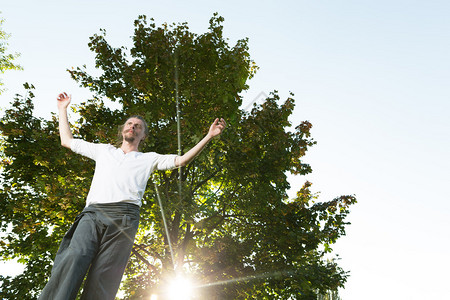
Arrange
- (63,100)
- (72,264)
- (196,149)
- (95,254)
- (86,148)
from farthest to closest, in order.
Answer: (63,100) → (86,148) → (196,149) → (95,254) → (72,264)

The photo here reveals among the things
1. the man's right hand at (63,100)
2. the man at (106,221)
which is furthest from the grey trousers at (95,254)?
the man's right hand at (63,100)

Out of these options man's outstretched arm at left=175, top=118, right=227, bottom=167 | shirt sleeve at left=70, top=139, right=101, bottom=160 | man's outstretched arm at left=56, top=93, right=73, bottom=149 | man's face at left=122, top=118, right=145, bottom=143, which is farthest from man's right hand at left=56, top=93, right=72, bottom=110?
man's outstretched arm at left=175, top=118, right=227, bottom=167

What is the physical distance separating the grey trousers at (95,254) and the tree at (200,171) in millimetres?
6175

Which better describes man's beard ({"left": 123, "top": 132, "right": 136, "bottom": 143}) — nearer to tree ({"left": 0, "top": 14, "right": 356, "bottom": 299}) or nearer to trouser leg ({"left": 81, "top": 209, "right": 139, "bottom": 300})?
trouser leg ({"left": 81, "top": 209, "right": 139, "bottom": 300})

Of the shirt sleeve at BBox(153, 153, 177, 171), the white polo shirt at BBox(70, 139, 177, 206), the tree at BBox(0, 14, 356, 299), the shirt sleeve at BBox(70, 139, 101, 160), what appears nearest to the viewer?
the white polo shirt at BBox(70, 139, 177, 206)

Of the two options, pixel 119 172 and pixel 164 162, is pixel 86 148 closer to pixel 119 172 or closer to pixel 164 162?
pixel 119 172

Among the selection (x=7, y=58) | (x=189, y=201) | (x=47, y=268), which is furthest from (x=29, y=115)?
(x=7, y=58)

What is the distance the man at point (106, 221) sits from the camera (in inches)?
74.3

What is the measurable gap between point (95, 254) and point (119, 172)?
2.15ft

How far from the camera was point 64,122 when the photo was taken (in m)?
2.66

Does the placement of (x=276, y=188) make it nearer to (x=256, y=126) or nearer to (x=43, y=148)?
(x=256, y=126)

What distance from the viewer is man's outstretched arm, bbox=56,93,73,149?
8.58 ft

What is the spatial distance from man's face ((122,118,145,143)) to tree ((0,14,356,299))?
18.4 feet

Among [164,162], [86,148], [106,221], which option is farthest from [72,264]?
[86,148]
